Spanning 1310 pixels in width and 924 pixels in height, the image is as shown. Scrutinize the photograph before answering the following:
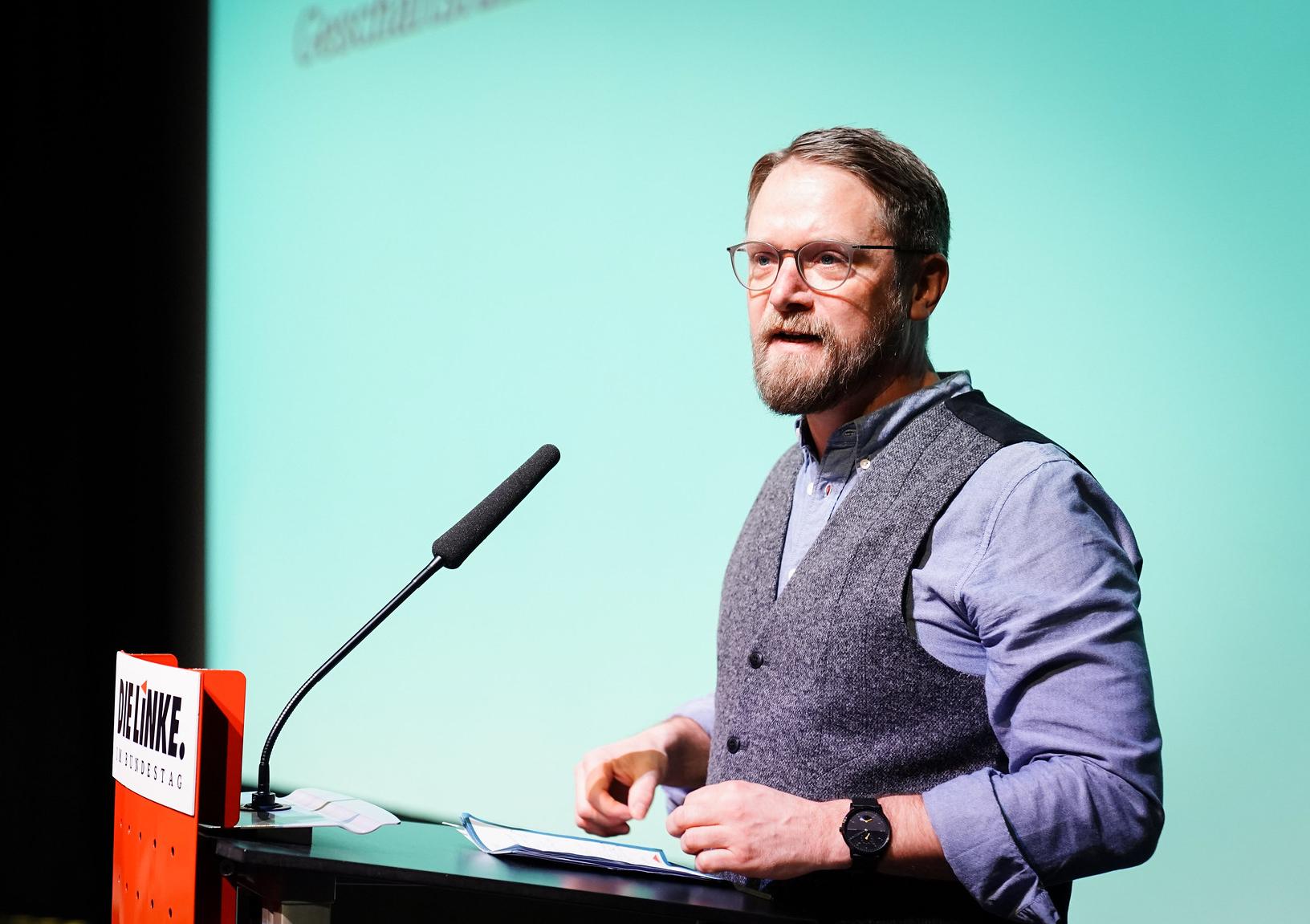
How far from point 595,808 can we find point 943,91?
1.37 metres

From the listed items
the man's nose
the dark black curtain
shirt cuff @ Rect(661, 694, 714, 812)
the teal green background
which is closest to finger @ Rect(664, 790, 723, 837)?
shirt cuff @ Rect(661, 694, 714, 812)

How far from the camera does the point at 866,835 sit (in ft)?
3.51

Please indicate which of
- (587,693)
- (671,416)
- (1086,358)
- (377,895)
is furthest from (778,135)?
(377,895)

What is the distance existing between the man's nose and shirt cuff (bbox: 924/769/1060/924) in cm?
57

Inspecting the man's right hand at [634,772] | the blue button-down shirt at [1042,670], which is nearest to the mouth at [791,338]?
the blue button-down shirt at [1042,670]

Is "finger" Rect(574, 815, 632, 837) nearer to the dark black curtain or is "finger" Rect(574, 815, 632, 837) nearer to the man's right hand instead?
the man's right hand

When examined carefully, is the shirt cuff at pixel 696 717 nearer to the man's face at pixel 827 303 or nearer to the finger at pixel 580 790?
the finger at pixel 580 790

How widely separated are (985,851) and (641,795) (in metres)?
0.39

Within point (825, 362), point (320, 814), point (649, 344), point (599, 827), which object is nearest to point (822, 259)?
point (825, 362)

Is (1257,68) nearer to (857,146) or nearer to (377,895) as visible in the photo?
(857,146)

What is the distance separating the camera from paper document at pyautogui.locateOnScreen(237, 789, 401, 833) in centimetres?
114

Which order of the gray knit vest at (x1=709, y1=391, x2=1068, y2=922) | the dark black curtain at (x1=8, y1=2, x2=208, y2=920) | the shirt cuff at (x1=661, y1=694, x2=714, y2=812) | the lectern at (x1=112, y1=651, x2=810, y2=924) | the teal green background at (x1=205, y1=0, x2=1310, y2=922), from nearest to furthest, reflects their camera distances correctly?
the lectern at (x1=112, y1=651, x2=810, y2=924) → the gray knit vest at (x1=709, y1=391, x2=1068, y2=922) → the shirt cuff at (x1=661, y1=694, x2=714, y2=812) → the teal green background at (x1=205, y1=0, x2=1310, y2=922) → the dark black curtain at (x1=8, y1=2, x2=208, y2=920)

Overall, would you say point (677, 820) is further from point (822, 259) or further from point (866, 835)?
point (822, 259)

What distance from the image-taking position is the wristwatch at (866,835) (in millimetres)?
1064
